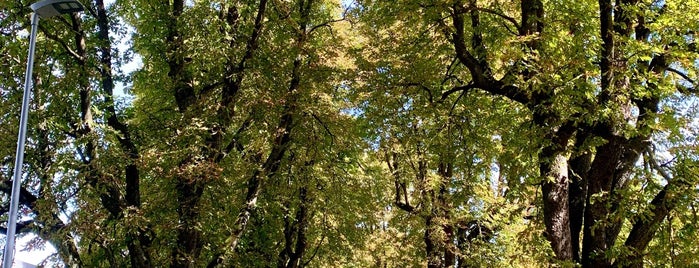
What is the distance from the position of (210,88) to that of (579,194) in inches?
259

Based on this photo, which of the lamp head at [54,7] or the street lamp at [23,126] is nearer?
the street lamp at [23,126]

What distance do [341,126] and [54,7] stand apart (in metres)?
5.66

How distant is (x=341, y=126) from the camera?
39.0ft

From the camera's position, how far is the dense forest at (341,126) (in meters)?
7.71

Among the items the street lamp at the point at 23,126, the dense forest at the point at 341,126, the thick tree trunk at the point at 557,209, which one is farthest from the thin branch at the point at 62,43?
the thick tree trunk at the point at 557,209

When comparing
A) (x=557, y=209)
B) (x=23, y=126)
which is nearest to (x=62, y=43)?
(x=23, y=126)

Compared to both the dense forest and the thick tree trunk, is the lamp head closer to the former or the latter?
the dense forest

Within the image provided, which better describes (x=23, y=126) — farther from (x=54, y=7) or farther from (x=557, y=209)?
(x=557, y=209)

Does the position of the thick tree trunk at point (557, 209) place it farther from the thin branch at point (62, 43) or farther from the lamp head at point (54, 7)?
the thin branch at point (62, 43)

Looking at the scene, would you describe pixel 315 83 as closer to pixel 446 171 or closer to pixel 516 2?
pixel 516 2

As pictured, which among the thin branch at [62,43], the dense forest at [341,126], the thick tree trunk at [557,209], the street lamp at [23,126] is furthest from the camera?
the thin branch at [62,43]

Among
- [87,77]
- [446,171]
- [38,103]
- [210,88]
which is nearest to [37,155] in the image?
[38,103]

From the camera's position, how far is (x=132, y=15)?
11461mm

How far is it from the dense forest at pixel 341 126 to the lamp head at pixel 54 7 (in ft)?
5.36
